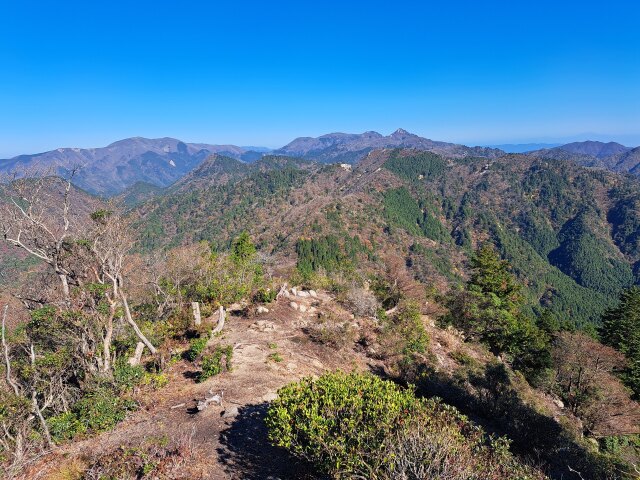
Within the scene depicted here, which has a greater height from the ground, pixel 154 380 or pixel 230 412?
pixel 154 380

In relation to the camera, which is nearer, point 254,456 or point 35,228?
point 254,456

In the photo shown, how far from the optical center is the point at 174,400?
11.8 metres

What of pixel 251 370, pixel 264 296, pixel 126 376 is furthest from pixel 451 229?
pixel 126 376

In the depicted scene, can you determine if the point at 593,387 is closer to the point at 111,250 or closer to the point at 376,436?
the point at 376,436

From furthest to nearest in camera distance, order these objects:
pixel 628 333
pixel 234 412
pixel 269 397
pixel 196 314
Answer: pixel 628 333 → pixel 196 314 → pixel 269 397 → pixel 234 412

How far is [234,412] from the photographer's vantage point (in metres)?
10.9

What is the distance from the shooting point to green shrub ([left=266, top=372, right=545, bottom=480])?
6500mm

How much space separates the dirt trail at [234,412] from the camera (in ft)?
28.9

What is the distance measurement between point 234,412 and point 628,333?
38.2m

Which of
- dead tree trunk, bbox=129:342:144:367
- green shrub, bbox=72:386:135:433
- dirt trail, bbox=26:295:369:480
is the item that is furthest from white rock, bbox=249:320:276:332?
green shrub, bbox=72:386:135:433

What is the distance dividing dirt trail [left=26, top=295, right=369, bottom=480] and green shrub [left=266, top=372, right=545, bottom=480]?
1.52 metres

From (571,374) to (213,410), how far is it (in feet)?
66.0

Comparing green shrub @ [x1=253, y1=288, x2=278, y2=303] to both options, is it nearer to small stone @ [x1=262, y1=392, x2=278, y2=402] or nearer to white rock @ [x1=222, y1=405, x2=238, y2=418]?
small stone @ [x1=262, y1=392, x2=278, y2=402]

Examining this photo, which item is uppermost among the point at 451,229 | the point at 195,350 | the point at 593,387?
the point at 195,350
